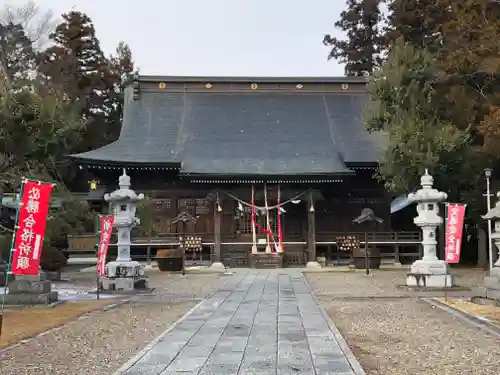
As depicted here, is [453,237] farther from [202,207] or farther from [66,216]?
[202,207]

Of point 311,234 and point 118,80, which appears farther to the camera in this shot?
point 118,80

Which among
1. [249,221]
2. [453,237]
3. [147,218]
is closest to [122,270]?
[453,237]

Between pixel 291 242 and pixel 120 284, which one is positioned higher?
pixel 291 242

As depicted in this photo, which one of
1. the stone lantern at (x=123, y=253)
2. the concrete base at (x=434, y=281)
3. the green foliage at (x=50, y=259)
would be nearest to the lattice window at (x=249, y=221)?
the green foliage at (x=50, y=259)

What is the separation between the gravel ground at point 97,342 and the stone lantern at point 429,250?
5710mm

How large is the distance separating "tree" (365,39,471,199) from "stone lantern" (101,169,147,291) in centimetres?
970

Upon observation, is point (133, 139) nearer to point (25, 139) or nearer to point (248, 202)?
point (248, 202)

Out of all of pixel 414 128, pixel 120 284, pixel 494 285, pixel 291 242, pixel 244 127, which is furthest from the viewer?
pixel 244 127

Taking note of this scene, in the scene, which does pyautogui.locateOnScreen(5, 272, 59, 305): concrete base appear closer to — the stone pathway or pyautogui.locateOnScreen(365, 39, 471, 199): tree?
the stone pathway

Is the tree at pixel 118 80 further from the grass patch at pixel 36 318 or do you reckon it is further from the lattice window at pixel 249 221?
the grass patch at pixel 36 318

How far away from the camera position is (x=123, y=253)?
14312 millimetres

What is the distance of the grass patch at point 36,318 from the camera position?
25.8 ft

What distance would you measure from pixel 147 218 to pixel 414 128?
36.8 ft

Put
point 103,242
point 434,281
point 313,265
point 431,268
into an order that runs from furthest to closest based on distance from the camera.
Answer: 1. point 313,265
2. point 431,268
3. point 434,281
4. point 103,242
